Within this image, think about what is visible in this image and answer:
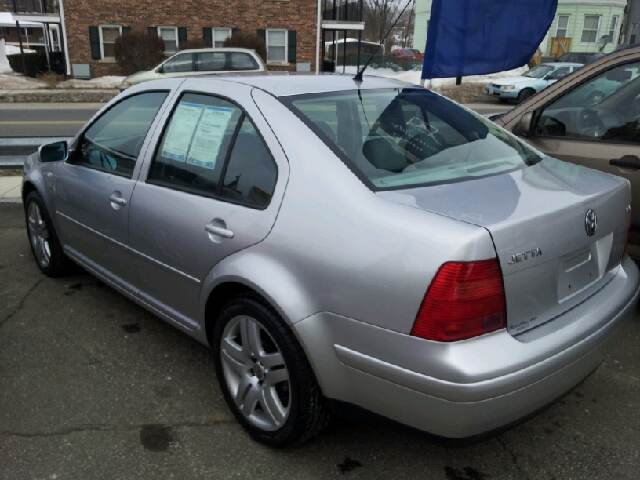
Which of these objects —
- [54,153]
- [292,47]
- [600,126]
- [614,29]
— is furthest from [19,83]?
[614,29]

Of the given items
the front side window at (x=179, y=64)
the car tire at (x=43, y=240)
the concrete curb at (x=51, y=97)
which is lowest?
the concrete curb at (x=51, y=97)

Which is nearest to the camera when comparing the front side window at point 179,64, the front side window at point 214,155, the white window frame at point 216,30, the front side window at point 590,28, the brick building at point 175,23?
the front side window at point 214,155

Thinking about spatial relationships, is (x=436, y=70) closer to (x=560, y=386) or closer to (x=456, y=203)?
(x=456, y=203)

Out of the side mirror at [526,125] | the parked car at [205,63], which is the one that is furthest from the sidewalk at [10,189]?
the parked car at [205,63]

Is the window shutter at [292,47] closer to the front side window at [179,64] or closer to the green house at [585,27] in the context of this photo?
the front side window at [179,64]

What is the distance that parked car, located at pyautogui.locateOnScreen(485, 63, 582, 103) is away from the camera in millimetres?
22234

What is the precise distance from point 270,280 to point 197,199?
27.3 inches

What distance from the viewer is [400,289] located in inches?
82.4

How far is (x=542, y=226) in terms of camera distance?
2.21m

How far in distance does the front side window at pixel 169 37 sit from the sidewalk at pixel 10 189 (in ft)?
68.1

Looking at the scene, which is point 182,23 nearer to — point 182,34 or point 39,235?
point 182,34

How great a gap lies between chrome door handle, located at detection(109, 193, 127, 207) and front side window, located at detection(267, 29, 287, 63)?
25464 mm

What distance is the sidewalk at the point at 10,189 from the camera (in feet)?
22.8

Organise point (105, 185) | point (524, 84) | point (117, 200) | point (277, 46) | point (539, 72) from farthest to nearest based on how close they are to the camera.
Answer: point (277, 46), point (539, 72), point (524, 84), point (105, 185), point (117, 200)
